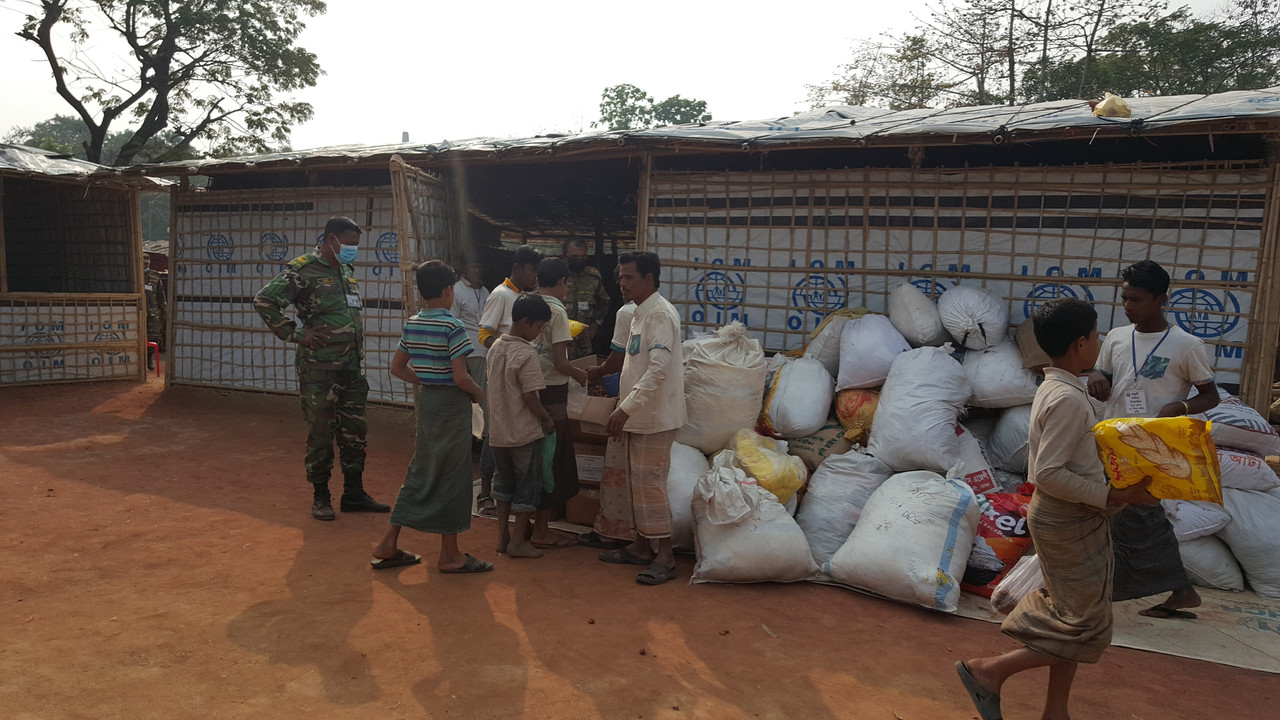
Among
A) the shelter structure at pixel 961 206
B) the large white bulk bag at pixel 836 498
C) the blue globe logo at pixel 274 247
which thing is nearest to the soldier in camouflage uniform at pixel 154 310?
the blue globe logo at pixel 274 247

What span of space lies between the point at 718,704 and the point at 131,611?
2425 millimetres

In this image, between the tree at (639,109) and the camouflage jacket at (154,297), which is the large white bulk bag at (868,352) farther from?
the tree at (639,109)

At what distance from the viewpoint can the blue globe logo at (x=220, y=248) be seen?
26.8ft

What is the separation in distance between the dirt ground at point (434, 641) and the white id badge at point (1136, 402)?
1.05 meters

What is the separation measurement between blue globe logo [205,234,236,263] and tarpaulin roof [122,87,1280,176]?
4.48 ft

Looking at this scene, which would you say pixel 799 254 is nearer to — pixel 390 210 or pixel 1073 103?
pixel 1073 103

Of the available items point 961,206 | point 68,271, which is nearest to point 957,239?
point 961,206

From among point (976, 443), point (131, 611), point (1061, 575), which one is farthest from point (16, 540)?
point (976, 443)

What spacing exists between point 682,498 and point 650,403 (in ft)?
2.21

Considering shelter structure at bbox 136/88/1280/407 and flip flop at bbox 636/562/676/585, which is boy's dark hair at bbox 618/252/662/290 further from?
shelter structure at bbox 136/88/1280/407

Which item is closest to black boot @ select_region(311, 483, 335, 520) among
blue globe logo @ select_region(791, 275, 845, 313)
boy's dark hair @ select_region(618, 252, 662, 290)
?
boy's dark hair @ select_region(618, 252, 662, 290)

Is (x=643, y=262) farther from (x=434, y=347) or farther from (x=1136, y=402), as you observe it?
(x=1136, y=402)

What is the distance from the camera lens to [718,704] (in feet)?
8.69

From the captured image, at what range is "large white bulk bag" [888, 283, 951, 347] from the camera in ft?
16.3
